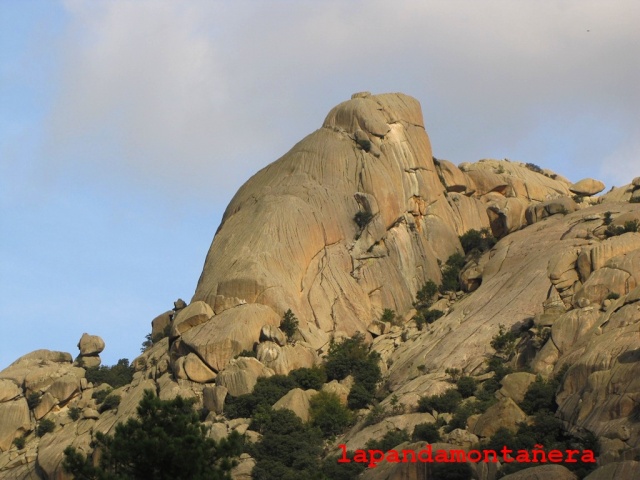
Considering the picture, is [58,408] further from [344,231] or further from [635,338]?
[635,338]

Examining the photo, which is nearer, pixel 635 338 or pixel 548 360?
pixel 635 338

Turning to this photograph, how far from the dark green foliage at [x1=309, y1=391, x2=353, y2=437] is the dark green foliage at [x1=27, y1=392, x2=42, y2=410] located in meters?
18.1

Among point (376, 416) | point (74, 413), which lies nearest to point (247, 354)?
point (376, 416)

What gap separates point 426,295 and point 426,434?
976 inches

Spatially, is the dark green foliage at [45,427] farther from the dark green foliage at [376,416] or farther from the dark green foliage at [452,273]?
the dark green foliage at [452,273]

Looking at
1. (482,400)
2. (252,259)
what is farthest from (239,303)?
(482,400)

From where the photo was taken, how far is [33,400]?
9500 cm

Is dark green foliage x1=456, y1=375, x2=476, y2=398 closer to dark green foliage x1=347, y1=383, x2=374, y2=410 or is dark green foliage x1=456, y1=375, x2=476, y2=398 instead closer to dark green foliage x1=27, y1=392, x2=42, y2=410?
dark green foliage x1=347, y1=383, x2=374, y2=410

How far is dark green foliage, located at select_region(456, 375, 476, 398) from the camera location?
271 ft

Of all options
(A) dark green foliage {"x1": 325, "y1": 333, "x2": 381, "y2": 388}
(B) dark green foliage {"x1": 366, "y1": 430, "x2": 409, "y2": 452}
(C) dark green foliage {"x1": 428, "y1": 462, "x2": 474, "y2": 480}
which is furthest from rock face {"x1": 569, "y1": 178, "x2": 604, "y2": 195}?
(C) dark green foliage {"x1": 428, "y1": 462, "x2": 474, "y2": 480}

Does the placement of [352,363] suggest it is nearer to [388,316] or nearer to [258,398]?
[258,398]

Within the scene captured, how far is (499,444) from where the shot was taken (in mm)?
73062

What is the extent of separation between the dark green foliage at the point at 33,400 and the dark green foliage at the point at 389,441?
80.6 feet

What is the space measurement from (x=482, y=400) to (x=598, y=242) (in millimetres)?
16079
